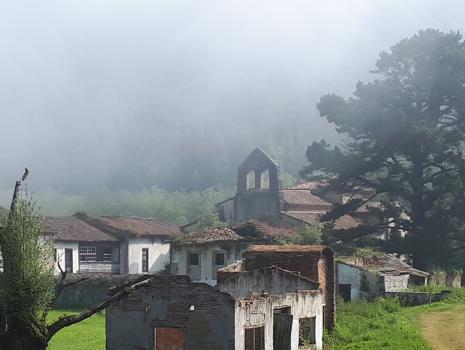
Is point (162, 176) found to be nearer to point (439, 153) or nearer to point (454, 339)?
point (439, 153)

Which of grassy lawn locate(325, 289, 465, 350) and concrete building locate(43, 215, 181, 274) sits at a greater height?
concrete building locate(43, 215, 181, 274)

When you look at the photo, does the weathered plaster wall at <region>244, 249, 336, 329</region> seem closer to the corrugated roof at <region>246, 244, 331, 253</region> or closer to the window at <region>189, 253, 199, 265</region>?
the corrugated roof at <region>246, 244, 331, 253</region>

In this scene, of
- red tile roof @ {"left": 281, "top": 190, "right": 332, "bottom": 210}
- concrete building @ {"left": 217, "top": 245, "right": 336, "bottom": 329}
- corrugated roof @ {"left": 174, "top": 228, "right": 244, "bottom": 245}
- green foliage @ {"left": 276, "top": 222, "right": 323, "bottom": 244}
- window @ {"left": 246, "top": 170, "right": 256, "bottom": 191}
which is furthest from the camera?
window @ {"left": 246, "top": 170, "right": 256, "bottom": 191}

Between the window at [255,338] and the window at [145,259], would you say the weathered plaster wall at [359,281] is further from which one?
the window at [145,259]

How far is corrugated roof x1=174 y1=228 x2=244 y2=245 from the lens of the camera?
49.2 m

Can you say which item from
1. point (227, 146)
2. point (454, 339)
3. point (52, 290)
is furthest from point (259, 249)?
point (227, 146)

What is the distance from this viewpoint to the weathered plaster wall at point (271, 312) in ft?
81.0

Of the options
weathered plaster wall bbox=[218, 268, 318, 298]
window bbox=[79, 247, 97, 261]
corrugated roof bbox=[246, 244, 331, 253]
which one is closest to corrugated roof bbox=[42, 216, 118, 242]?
window bbox=[79, 247, 97, 261]

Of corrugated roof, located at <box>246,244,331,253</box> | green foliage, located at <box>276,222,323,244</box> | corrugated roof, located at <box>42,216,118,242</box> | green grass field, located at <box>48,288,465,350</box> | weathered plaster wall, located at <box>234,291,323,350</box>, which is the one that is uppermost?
corrugated roof, located at <box>42,216,118,242</box>

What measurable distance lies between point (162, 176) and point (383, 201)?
3529 inches

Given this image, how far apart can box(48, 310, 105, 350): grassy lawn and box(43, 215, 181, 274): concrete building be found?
16.7 meters

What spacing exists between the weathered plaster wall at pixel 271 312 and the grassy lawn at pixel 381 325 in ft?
5.57

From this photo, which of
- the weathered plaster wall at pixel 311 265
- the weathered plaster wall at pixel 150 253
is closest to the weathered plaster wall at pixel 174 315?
the weathered plaster wall at pixel 311 265

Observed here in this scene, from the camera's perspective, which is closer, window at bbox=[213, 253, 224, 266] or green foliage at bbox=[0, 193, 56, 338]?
green foliage at bbox=[0, 193, 56, 338]
